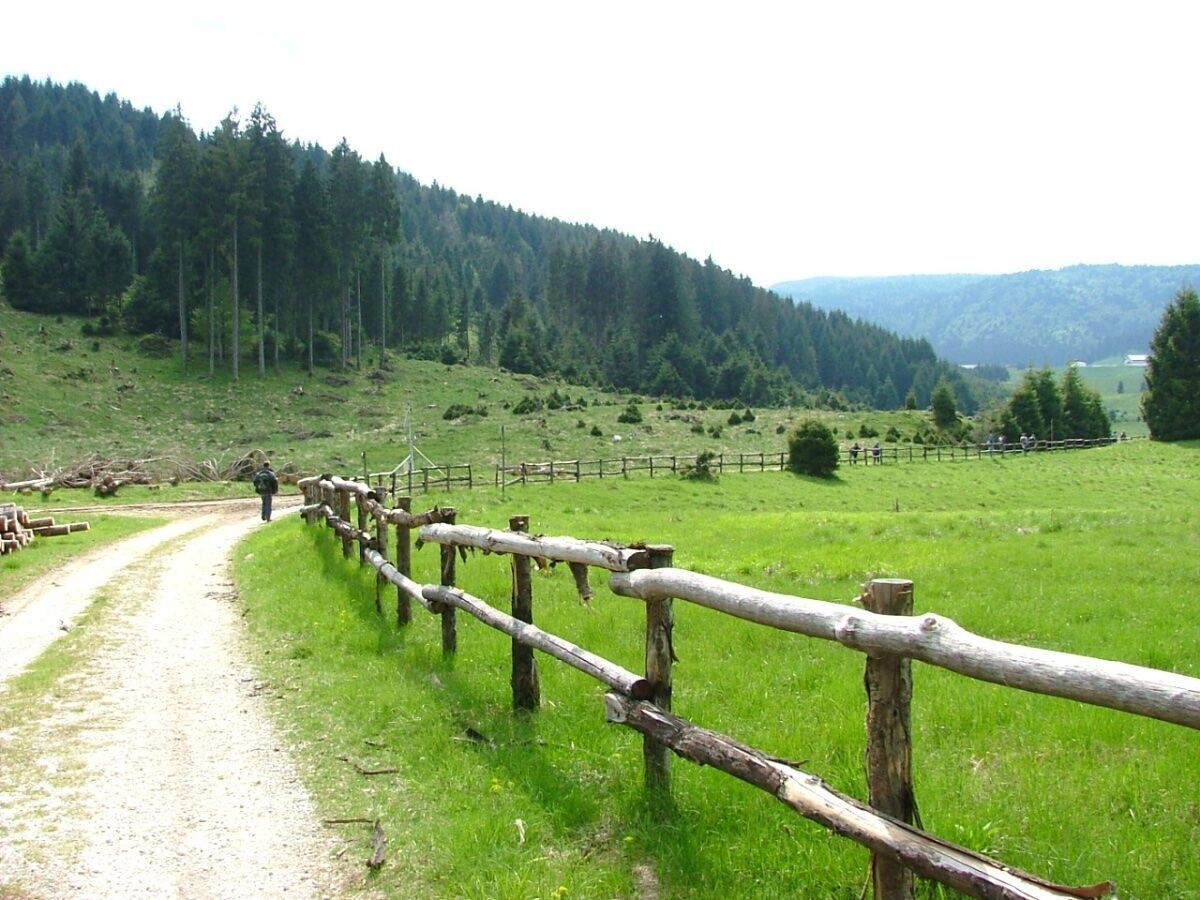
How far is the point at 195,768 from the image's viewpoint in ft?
23.5

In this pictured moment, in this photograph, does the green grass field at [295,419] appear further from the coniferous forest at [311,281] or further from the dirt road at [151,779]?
the dirt road at [151,779]

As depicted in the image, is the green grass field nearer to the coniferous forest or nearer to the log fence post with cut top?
the coniferous forest

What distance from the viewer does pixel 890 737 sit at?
3932mm

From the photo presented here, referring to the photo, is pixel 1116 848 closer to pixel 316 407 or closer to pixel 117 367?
pixel 316 407

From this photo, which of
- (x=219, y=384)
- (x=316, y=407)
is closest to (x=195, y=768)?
(x=316, y=407)

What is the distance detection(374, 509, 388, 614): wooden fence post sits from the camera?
1243 cm

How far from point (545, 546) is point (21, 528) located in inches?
815

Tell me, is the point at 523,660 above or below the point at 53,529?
above

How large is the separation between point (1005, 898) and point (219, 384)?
7372cm

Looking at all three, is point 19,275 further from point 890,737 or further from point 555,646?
point 890,737

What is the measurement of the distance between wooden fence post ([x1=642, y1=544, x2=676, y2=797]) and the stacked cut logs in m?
20.0

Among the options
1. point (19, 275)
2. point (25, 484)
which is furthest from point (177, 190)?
point (25, 484)

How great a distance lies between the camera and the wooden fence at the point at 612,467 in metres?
40.6

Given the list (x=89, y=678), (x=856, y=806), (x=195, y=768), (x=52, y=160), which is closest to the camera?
(x=856, y=806)
